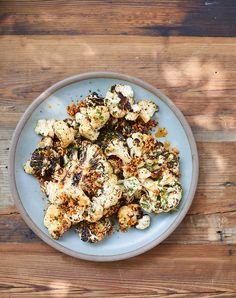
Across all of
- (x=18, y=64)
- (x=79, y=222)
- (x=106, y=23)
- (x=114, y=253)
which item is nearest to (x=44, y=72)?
(x=18, y=64)

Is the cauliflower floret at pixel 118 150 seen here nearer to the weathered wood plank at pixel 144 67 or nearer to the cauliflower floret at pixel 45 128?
the cauliflower floret at pixel 45 128

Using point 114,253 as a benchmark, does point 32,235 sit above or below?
above

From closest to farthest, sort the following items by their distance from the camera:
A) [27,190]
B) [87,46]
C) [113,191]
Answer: [113,191], [27,190], [87,46]

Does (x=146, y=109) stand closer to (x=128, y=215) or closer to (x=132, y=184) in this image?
(x=132, y=184)

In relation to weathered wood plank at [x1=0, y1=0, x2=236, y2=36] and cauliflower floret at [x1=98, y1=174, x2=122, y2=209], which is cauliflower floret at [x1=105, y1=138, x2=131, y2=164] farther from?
weathered wood plank at [x1=0, y1=0, x2=236, y2=36]

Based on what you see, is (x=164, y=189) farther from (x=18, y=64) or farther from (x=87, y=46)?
(x=18, y=64)

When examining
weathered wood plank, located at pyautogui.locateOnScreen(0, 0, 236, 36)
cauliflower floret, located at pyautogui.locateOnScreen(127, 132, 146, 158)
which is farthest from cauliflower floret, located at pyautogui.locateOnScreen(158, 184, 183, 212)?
weathered wood plank, located at pyautogui.locateOnScreen(0, 0, 236, 36)

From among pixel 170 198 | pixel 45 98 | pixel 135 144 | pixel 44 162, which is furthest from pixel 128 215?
pixel 45 98
